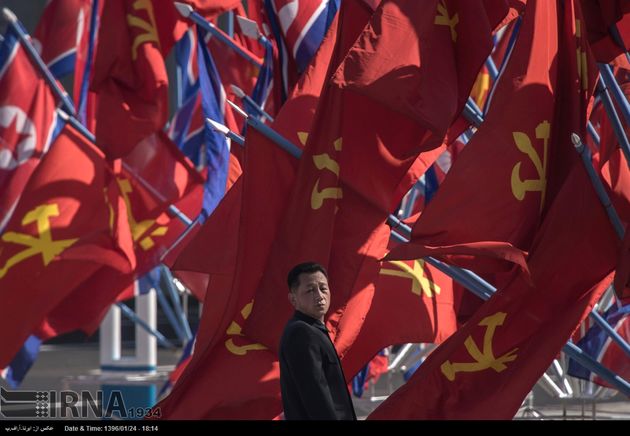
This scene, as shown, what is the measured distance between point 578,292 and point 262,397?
2194 millimetres

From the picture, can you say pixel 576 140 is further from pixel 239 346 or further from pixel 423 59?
pixel 239 346

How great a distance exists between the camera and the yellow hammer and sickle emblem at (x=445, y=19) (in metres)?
8.55

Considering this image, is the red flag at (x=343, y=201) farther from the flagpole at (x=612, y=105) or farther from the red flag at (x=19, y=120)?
the red flag at (x=19, y=120)

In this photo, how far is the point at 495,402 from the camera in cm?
796

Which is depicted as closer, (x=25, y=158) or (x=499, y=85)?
(x=499, y=85)

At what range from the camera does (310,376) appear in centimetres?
562

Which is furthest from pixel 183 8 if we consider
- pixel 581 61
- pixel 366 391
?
pixel 366 391

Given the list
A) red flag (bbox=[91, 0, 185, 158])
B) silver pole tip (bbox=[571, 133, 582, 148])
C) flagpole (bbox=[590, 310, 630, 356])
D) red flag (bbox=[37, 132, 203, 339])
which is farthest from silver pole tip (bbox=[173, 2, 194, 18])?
silver pole tip (bbox=[571, 133, 582, 148])

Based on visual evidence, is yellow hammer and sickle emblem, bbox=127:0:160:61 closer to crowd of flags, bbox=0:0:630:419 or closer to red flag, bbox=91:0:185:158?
red flag, bbox=91:0:185:158

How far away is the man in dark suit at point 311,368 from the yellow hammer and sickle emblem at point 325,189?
9.80 ft

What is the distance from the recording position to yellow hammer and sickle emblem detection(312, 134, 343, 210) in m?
8.95

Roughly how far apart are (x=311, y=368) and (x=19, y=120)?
998 centimetres
